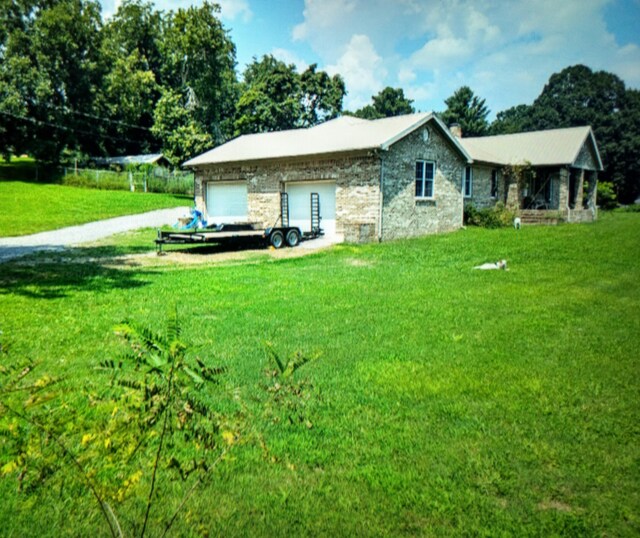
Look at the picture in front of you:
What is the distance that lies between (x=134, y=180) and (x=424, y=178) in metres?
27.3

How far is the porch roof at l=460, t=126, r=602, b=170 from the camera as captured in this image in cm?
2803

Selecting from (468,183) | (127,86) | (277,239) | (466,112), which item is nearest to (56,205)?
(277,239)

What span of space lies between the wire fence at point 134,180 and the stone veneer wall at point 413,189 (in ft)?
82.2

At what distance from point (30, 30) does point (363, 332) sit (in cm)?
5262

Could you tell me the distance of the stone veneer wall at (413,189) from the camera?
719 inches

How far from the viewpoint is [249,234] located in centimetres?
1606

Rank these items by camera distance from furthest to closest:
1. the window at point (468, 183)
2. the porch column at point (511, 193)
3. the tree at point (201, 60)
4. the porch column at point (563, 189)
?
the tree at point (201, 60) → the porch column at point (511, 193) → the porch column at point (563, 189) → the window at point (468, 183)

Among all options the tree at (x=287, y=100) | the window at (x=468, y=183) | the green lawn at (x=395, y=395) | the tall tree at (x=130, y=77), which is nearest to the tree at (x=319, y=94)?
the tree at (x=287, y=100)

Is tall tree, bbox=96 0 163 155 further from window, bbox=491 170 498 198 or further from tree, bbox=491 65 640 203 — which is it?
tree, bbox=491 65 640 203

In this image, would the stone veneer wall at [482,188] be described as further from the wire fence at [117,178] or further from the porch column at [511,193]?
the wire fence at [117,178]

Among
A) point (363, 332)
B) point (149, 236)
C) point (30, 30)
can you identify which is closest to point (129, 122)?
point (30, 30)

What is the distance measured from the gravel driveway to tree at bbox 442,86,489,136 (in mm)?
47615

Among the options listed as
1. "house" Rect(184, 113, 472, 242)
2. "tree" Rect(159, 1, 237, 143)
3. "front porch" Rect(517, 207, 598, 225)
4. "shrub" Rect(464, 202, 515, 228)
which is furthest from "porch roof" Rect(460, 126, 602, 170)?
"tree" Rect(159, 1, 237, 143)

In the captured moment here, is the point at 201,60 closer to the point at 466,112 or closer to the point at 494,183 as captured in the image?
the point at 494,183
